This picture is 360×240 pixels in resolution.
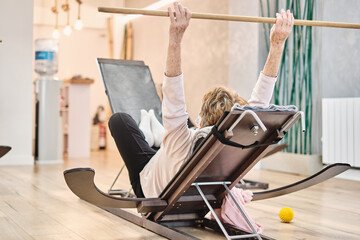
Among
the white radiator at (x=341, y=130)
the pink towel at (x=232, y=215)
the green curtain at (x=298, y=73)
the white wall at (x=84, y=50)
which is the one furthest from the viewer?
the white wall at (x=84, y=50)

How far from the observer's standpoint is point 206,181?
88.3 inches

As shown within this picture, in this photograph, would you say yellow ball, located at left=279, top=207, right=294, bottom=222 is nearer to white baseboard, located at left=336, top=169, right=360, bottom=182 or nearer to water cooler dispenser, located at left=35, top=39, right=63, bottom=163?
white baseboard, located at left=336, top=169, right=360, bottom=182

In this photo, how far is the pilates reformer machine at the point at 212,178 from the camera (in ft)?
6.26

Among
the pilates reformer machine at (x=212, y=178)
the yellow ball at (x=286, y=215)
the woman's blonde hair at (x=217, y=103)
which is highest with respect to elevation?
the woman's blonde hair at (x=217, y=103)

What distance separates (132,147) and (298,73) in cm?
308

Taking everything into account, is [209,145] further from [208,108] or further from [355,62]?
[355,62]

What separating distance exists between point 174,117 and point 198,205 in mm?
564

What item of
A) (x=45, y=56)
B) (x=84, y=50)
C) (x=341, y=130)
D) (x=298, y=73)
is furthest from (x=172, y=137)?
(x=84, y=50)

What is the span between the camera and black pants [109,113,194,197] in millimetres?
2398

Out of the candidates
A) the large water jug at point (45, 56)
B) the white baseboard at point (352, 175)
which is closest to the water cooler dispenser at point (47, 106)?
the large water jug at point (45, 56)

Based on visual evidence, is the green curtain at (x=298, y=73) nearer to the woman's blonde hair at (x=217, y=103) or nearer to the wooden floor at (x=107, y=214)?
the wooden floor at (x=107, y=214)

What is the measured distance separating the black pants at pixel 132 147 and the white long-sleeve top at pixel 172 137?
1.9 inches

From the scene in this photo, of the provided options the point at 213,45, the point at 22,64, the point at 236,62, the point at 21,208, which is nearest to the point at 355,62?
the point at 236,62

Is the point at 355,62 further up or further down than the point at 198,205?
further up
